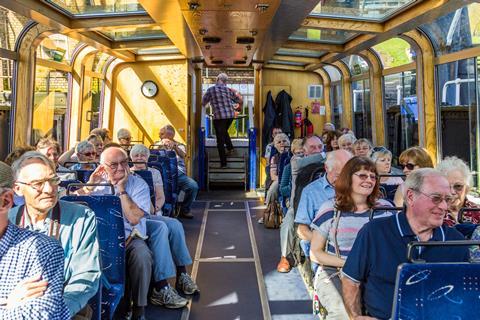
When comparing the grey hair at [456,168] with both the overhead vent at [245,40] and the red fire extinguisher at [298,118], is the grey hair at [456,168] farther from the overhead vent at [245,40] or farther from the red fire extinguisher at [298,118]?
the red fire extinguisher at [298,118]

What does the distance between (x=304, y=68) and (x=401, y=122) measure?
143 inches

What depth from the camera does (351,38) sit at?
7586mm

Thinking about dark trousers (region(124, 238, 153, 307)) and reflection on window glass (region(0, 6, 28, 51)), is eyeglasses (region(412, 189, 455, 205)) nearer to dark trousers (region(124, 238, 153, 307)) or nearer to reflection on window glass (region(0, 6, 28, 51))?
dark trousers (region(124, 238, 153, 307))

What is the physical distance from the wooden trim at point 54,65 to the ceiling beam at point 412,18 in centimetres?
436

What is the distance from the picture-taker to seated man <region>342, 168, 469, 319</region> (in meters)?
2.06

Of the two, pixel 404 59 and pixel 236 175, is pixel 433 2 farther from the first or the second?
pixel 236 175

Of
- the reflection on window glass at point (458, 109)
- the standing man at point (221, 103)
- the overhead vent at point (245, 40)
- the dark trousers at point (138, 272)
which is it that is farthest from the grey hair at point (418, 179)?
the standing man at point (221, 103)

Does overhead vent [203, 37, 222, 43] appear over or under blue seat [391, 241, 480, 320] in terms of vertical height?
over

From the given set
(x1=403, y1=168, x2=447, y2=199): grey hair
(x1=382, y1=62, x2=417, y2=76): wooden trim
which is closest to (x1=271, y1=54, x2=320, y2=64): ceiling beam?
(x1=382, y1=62, x2=417, y2=76): wooden trim

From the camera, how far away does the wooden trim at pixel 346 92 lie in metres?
10.0

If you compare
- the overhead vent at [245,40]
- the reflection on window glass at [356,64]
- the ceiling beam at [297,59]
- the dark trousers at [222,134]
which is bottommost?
the dark trousers at [222,134]

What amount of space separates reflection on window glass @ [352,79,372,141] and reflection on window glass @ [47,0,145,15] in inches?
192

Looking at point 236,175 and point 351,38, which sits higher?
point 351,38

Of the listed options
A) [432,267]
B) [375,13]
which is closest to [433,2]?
[375,13]
